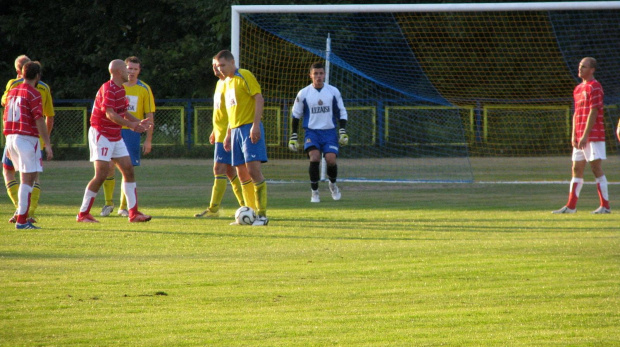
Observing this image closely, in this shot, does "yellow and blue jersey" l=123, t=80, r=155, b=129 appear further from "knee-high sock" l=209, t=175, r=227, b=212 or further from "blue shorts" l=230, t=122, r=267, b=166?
"blue shorts" l=230, t=122, r=267, b=166

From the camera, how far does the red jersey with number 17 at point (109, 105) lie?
983 centimetres

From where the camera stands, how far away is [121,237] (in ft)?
29.7

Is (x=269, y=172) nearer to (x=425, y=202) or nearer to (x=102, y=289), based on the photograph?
(x=425, y=202)

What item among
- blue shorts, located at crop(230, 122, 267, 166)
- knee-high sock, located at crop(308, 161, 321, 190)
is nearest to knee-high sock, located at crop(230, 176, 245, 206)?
blue shorts, located at crop(230, 122, 267, 166)

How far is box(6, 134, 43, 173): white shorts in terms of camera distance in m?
9.43

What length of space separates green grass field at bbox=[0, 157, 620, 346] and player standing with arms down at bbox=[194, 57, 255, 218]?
360 millimetres

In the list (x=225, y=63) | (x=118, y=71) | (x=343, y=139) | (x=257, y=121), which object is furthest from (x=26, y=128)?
(x=343, y=139)

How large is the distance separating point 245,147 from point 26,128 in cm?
238

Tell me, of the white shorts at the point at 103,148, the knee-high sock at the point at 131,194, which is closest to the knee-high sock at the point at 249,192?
the knee-high sock at the point at 131,194

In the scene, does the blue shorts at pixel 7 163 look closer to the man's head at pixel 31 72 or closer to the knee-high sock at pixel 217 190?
the man's head at pixel 31 72

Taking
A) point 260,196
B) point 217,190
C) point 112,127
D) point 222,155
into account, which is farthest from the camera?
point 217,190

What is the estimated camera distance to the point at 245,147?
990 cm

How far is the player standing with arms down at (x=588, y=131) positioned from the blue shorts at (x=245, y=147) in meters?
4.19

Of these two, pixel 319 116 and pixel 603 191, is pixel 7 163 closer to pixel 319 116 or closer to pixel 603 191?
pixel 319 116
